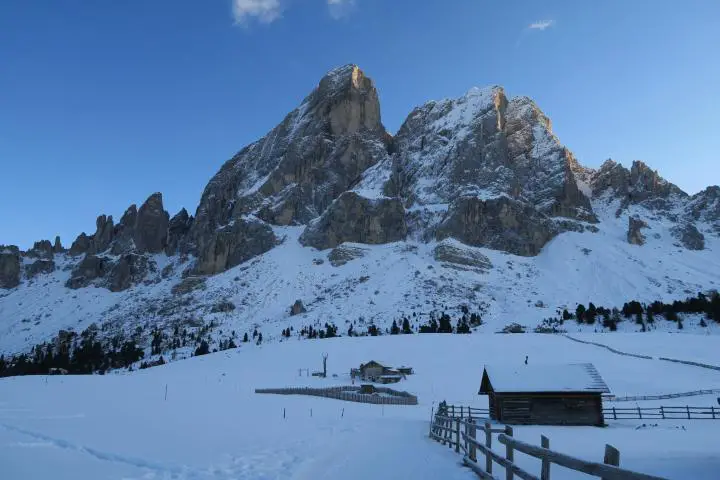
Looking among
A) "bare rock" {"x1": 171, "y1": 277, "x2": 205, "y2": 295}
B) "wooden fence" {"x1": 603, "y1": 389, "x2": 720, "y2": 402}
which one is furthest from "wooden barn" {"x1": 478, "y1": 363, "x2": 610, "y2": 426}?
"bare rock" {"x1": 171, "y1": 277, "x2": 205, "y2": 295}

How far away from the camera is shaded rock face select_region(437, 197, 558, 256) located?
162500mm

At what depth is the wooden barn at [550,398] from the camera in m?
29.6

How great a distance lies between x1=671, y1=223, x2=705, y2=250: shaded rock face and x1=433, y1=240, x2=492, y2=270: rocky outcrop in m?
68.2

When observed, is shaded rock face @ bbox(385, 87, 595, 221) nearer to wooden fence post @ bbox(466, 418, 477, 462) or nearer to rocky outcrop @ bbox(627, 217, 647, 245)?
rocky outcrop @ bbox(627, 217, 647, 245)

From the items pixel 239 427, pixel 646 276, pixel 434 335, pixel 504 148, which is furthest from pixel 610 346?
pixel 504 148

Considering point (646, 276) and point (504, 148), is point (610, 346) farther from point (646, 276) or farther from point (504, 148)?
point (504, 148)

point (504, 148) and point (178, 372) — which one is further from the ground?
point (504, 148)

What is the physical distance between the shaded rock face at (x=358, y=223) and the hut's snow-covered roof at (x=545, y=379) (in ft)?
456

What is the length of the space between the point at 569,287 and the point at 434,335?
70165mm

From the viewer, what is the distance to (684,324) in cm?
7981

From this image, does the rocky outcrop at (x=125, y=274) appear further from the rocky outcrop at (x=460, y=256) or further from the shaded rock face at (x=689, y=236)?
the shaded rock face at (x=689, y=236)

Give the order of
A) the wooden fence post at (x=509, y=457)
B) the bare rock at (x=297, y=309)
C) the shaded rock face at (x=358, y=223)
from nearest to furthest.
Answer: the wooden fence post at (x=509, y=457)
the bare rock at (x=297, y=309)
the shaded rock face at (x=358, y=223)

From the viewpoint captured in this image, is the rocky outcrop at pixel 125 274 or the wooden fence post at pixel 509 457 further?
the rocky outcrop at pixel 125 274

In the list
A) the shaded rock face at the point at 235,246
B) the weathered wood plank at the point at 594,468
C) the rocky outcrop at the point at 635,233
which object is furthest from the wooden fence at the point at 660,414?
the shaded rock face at the point at 235,246
